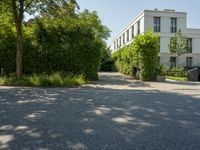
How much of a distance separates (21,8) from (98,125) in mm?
13676

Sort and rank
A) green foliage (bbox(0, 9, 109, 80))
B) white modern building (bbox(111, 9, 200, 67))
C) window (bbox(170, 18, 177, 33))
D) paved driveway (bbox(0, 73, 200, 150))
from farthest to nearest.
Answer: window (bbox(170, 18, 177, 33)) < white modern building (bbox(111, 9, 200, 67)) < green foliage (bbox(0, 9, 109, 80)) < paved driveway (bbox(0, 73, 200, 150))

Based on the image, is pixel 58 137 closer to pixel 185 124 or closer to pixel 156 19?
pixel 185 124

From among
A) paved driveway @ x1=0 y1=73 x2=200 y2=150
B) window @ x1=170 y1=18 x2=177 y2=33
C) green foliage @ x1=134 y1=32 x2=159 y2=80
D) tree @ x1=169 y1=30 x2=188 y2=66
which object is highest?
window @ x1=170 y1=18 x2=177 y2=33

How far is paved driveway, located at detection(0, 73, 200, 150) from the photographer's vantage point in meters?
5.59

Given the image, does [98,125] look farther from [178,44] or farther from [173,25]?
[173,25]

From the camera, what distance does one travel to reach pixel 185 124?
7359 millimetres

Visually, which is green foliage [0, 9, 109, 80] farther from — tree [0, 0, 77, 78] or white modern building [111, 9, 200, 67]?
white modern building [111, 9, 200, 67]

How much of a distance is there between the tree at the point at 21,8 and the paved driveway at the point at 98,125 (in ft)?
27.7

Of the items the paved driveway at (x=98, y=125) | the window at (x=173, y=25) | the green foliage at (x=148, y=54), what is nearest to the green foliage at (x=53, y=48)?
the green foliage at (x=148, y=54)

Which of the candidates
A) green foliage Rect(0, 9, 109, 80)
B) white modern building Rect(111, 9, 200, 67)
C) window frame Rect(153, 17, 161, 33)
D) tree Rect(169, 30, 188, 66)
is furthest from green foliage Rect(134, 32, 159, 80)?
window frame Rect(153, 17, 161, 33)

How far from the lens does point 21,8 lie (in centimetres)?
1883

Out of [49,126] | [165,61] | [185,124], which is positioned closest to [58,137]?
[49,126]

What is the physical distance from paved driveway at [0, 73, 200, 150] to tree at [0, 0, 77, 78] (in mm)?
8442

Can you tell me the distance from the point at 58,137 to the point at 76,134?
41 cm
